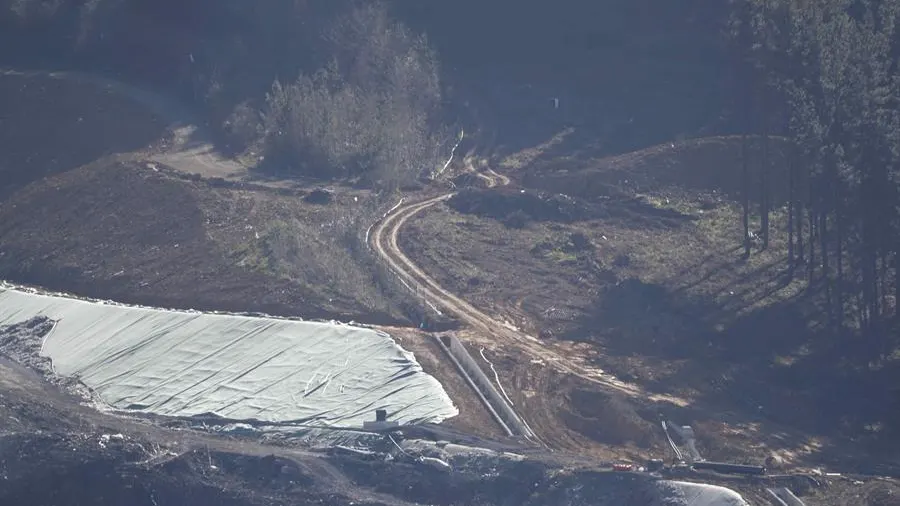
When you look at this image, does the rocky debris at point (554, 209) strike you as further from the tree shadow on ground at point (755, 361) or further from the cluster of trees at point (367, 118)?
the tree shadow on ground at point (755, 361)

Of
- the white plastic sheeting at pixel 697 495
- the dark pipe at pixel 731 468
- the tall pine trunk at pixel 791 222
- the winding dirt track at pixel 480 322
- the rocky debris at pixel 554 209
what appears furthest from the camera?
the rocky debris at pixel 554 209

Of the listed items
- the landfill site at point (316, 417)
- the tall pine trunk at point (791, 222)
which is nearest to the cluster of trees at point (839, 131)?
the tall pine trunk at point (791, 222)

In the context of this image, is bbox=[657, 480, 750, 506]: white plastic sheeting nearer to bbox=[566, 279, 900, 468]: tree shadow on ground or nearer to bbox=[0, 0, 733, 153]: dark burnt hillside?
bbox=[566, 279, 900, 468]: tree shadow on ground

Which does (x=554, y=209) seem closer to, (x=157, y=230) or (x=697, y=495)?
(x=157, y=230)

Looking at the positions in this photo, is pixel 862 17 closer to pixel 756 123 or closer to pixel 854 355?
pixel 756 123

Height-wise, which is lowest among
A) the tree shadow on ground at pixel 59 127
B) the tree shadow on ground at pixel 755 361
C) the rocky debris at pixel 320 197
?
the tree shadow on ground at pixel 755 361

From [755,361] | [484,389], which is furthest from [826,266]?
[484,389]

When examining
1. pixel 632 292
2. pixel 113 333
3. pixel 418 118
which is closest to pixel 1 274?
pixel 113 333
